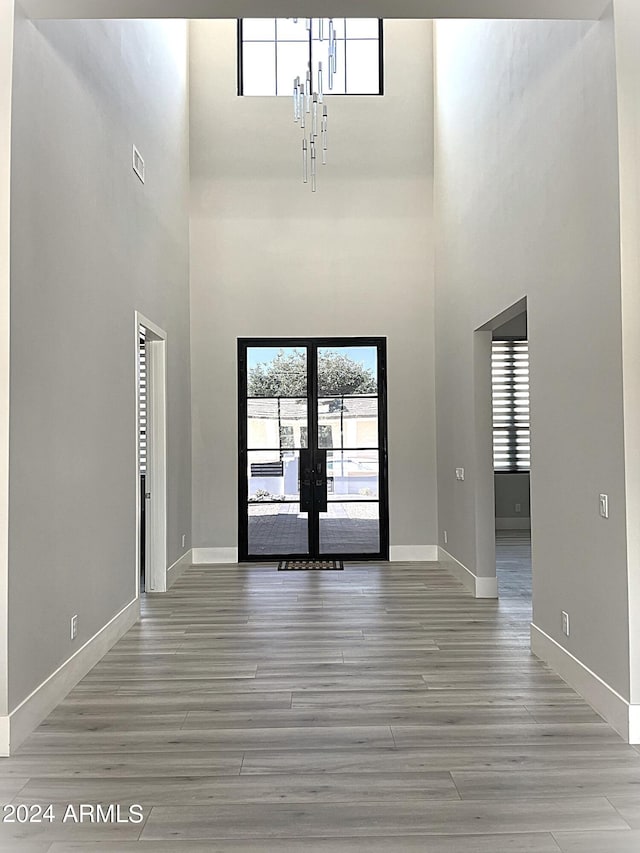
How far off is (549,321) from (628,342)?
3.55ft

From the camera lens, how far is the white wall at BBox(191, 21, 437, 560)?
8.27 metres

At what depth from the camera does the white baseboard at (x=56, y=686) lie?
3.18m

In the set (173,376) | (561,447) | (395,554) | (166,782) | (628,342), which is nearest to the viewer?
(166,782)

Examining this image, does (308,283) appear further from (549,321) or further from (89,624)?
(89,624)

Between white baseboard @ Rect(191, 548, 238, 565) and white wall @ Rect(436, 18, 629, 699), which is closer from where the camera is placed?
white wall @ Rect(436, 18, 629, 699)

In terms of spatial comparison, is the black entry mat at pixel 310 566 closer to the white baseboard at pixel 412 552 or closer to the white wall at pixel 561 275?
the white baseboard at pixel 412 552

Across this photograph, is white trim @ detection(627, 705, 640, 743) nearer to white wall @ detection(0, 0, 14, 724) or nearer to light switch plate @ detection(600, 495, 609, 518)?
light switch plate @ detection(600, 495, 609, 518)

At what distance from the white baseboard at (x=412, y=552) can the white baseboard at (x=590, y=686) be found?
3.55 m

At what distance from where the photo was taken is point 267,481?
8289mm

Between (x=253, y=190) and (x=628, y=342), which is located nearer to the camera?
(x=628, y=342)

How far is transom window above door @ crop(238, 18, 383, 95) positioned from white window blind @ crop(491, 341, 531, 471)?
4356mm

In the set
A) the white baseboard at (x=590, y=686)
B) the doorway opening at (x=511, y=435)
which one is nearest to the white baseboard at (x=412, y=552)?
the doorway opening at (x=511, y=435)

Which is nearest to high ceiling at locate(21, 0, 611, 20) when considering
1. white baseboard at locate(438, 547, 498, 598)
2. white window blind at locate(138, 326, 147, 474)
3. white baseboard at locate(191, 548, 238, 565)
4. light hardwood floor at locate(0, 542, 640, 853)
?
white window blind at locate(138, 326, 147, 474)

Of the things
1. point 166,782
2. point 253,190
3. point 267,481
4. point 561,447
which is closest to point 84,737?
point 166,782
